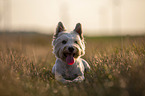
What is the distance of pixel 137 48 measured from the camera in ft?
18.4

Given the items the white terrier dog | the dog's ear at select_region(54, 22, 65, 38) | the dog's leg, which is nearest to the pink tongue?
the white terrier dog

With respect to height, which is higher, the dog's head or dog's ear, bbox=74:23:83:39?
dog's ear, bbox=74:23:83:39

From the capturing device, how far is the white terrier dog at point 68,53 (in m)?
4.87

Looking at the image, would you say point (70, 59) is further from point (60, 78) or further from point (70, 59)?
point (60, 78)

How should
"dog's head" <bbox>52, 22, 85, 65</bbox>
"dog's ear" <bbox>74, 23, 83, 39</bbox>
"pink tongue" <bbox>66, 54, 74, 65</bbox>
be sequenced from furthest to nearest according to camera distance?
"dog's ear" <bbox>74, 23, 83, 39</bbox>
"pink tongue" <bbox>66, 54, 74, 65</bbox>
"dog's head" <bbox>52, 22, 85, 65</bbox>

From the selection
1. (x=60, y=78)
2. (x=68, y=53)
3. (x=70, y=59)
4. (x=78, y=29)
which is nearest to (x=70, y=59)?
(x=70, y=59)

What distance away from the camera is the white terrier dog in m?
4.87

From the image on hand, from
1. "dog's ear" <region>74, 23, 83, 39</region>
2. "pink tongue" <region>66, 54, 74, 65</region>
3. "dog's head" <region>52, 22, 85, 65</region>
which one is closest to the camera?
"dog's head" <region>52, 22, 85, 65</region>

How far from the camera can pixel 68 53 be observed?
4934 mm

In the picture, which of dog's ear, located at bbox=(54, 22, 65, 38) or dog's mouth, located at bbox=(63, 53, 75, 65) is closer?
dog's mouth, located at bbox=(63, 53, 75, 65)

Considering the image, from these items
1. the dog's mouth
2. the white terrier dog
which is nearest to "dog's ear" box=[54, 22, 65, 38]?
the white terrier dog

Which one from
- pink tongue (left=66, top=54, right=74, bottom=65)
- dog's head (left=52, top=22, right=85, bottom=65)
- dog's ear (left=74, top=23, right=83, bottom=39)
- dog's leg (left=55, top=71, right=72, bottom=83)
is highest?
dog's ear (left=74, top=23, right=83, bottom=39)

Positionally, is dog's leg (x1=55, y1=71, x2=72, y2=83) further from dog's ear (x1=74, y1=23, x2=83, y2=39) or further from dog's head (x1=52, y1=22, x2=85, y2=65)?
dog's ear (x1=74, y1=23, x2=83, y2=39)

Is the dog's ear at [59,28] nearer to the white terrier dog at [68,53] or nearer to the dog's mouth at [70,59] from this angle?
the white terrier dog at [68,53]
